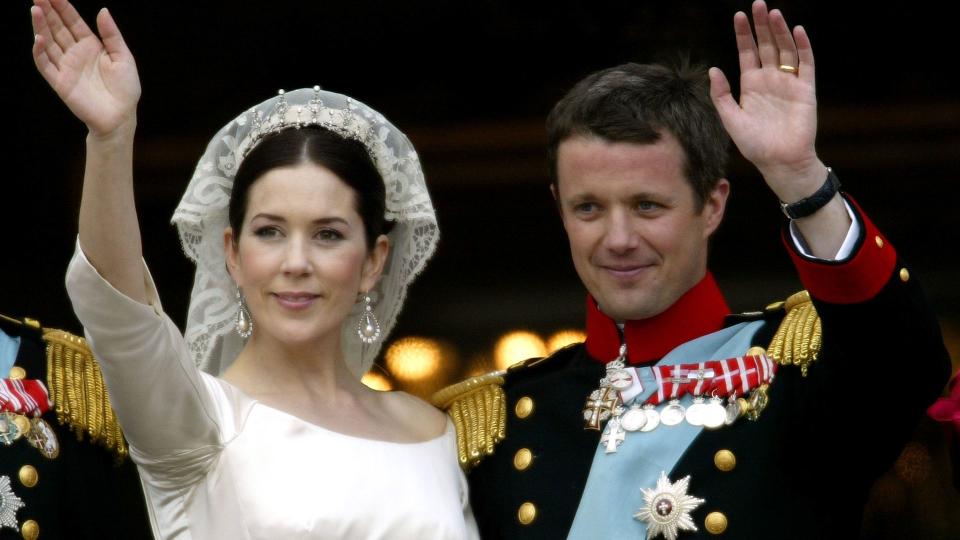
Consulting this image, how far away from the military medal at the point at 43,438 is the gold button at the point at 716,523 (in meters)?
1.04

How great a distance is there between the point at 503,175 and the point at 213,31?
943 mm

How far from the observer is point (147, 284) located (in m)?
2.92

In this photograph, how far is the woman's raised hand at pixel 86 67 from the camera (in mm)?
2816

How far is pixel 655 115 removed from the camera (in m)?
3.28

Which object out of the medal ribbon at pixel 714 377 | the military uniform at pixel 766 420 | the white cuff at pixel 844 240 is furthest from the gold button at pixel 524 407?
the white cuff at pixel 844 240

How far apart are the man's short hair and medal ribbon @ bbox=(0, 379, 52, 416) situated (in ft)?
3.07

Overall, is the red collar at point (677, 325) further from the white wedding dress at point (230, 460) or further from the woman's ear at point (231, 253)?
the woman's ear at point (231, 253)

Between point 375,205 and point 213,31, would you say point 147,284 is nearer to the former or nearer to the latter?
point 375,205

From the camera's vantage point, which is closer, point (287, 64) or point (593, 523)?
point (593, 523)

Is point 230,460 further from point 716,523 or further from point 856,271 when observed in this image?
point 856,271

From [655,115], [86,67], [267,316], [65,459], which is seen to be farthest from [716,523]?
[86,67]

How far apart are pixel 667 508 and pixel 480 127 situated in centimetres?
243

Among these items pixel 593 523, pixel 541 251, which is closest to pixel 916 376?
pixel 593 523

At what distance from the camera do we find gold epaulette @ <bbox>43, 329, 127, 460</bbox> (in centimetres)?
319
